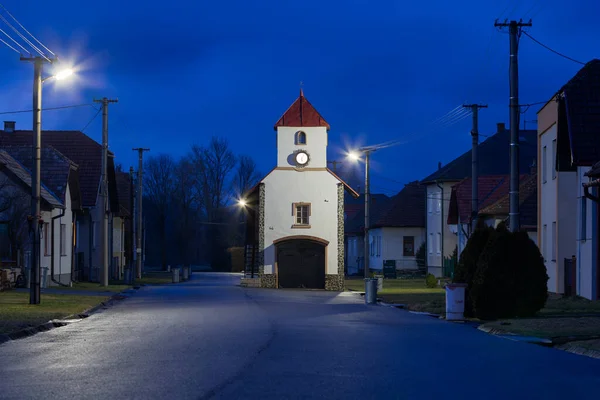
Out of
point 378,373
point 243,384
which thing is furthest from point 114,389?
point 378,373

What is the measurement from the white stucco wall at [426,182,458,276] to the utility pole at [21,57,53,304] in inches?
1754

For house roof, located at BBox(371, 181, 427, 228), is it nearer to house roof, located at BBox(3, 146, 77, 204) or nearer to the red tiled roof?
the red tiled roof

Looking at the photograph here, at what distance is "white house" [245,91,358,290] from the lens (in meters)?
56.2

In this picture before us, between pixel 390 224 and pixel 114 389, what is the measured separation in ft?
221

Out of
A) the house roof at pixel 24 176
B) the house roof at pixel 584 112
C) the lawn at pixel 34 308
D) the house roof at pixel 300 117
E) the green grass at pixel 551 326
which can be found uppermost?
the house roof at pixel 300 117

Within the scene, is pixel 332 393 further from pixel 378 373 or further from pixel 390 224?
pixel 390 224

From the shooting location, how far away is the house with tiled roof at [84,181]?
5622cm

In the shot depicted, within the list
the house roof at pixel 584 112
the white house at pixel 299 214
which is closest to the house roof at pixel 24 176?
the white house at pixel 299 214

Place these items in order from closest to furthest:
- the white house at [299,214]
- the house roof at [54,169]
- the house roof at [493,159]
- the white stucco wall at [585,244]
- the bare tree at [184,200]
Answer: the white stucco wall at [585,244], the house roof at [54,169], the white house at [299,214], the house roof at [493,159], the bare tree at [184,200]

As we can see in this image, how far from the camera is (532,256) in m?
23.4

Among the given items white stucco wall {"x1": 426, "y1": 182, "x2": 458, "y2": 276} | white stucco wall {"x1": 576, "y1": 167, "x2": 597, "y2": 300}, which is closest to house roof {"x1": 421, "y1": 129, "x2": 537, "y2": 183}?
white stucco wall {"x1": 426, "y1": 182, "x2": 458, "y2": 276}

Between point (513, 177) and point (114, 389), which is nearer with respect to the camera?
point (114, 389)

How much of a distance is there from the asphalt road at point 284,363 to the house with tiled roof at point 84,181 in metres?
34.9

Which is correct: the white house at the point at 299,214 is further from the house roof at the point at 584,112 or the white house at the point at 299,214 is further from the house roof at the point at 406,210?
the house roof at the point at 584,112
